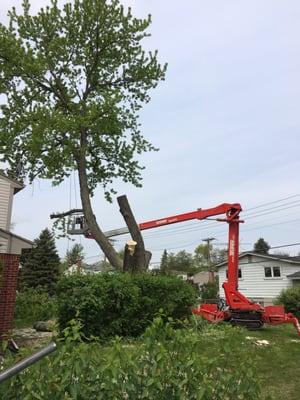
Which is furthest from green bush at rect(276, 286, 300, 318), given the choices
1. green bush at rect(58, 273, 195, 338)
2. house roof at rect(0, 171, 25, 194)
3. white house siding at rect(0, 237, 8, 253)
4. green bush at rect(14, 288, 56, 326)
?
house roof at rect(0, 171, 25, 194)

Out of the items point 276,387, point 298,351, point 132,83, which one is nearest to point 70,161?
point 132,83

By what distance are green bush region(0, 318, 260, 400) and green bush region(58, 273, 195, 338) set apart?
22.6 feet

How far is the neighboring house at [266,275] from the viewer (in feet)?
109

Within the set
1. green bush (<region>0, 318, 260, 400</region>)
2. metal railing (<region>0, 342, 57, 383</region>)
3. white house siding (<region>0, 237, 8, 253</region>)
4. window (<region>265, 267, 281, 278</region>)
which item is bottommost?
green bush (<region>0, 318, 260, 400</region>)

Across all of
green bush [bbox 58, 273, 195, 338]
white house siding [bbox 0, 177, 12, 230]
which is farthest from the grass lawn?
white house siding [bbox 0, 177, 12, 230]

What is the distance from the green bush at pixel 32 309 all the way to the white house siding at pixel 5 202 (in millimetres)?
3631

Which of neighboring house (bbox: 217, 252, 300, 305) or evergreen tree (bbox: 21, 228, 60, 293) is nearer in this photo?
neighboring house (bbox: 217, 252, 300, 305)

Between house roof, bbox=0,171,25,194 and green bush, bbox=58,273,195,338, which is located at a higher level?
house roof, bbox=0,171,25,194

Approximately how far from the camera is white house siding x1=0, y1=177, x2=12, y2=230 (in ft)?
54.4

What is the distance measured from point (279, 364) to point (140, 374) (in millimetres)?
5946

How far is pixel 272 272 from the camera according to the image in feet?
112

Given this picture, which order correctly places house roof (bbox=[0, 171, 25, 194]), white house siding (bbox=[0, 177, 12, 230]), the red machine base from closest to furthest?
the red machine base, white house siding (bbox=[0, 177, 12, 230]), house roof (bbox=[0, 171, 25, 194])

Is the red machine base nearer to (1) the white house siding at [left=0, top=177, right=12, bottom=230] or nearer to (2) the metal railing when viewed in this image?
(1) the white house siding at [left=0, top=177, right=12, bottom=230]

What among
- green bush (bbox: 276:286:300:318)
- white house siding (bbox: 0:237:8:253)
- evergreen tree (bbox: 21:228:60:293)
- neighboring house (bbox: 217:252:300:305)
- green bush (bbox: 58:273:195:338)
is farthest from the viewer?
evergreen tree (bbox: 21:228:60:293)
